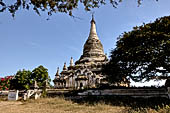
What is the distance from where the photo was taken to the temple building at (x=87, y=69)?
2325cm

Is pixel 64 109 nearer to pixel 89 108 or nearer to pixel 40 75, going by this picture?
pixel 89 108

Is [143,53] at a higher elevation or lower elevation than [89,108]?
higher

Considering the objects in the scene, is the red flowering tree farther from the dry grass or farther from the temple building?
the dry grass

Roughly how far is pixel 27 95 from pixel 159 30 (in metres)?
14.2

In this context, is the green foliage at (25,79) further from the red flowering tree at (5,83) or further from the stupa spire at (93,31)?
the stupa spire at (93,31)

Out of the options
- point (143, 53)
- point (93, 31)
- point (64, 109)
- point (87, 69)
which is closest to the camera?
point (64, 109)

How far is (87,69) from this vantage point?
2458cm

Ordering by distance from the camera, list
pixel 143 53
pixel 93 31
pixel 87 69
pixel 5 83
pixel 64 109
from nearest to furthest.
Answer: pixel 64 109
pixel 143 53
pixel 5 83
pixel 87 69
pixel 93 31

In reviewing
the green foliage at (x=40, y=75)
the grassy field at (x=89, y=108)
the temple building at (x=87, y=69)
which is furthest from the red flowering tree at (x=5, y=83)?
the grassy field at (x=89, y=108)

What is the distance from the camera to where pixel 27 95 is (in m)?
14.2

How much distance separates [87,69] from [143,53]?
554 inches

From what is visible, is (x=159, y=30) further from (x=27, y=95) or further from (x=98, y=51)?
(x=98, y=51)

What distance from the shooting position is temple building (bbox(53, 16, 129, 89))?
23250mm

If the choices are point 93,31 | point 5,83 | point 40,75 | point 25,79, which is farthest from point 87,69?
point 93,31
